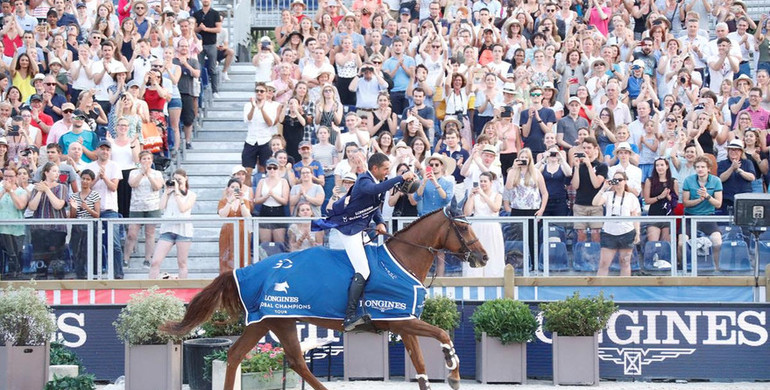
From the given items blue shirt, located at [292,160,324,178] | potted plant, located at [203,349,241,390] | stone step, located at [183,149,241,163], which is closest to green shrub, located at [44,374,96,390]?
potted plant, located at [203,349,241,390]

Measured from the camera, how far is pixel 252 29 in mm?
30047

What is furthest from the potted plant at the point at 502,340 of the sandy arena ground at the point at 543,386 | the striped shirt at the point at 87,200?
the striped shirt at the point at 87,200

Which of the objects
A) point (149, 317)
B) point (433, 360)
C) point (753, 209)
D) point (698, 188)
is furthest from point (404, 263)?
point (698, 188)

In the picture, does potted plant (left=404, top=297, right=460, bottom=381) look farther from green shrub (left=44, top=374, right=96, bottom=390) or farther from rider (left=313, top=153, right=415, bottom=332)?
green shrub (left=44, top=374, right=96, bottom=390)

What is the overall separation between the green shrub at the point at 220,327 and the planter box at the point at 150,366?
2.70 feet

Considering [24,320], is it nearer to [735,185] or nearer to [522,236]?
[522,236]

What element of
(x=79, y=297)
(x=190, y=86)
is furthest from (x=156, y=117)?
(x=79, y=297)

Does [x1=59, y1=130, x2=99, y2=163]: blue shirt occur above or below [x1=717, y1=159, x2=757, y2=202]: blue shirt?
above

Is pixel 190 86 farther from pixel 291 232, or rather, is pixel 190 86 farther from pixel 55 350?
pixel 55 350

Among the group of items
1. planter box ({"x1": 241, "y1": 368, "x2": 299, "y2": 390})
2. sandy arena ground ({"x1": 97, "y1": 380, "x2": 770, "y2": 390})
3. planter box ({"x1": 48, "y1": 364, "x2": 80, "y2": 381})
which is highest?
planter box ({"x1": 48, "y1": 364, "x2": 80, "y2": 381})

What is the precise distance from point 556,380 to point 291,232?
4230mm

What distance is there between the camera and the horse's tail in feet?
45.9

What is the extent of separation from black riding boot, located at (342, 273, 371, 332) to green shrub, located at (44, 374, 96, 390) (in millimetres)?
3221

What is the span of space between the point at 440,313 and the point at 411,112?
6.34 m
